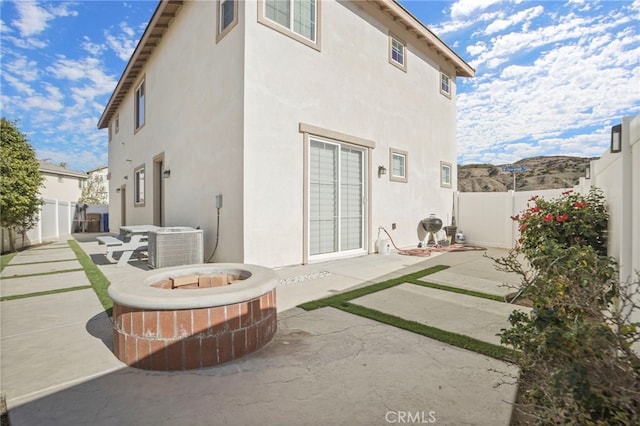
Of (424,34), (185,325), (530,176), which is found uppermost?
(424,34)

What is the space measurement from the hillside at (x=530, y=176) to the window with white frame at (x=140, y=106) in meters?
24.7

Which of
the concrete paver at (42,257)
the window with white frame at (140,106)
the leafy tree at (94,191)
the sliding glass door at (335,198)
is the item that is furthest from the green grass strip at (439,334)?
the leafy tree at (94,191)

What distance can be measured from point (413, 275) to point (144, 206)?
10793mm

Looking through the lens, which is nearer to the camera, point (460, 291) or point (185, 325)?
point (185, 325)

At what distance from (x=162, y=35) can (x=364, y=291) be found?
35.7 ft

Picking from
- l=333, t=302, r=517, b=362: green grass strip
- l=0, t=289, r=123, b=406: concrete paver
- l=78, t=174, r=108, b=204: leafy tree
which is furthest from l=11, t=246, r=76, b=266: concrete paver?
l=78, t=174, r=108, b=204: leafy tree

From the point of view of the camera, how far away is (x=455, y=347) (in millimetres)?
2949

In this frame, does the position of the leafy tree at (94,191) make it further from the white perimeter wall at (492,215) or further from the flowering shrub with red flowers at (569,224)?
the flowering shrub with red flowers at (569,224)

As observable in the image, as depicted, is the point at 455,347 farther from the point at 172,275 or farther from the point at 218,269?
the point at 172,275

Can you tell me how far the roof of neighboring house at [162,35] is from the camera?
9.09 metres

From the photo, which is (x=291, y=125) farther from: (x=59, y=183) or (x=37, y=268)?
(x=59, y=183)

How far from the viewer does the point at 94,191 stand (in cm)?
3127

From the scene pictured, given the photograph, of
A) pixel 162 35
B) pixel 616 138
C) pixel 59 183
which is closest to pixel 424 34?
pixel 162 35

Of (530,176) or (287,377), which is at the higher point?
(530,176)
